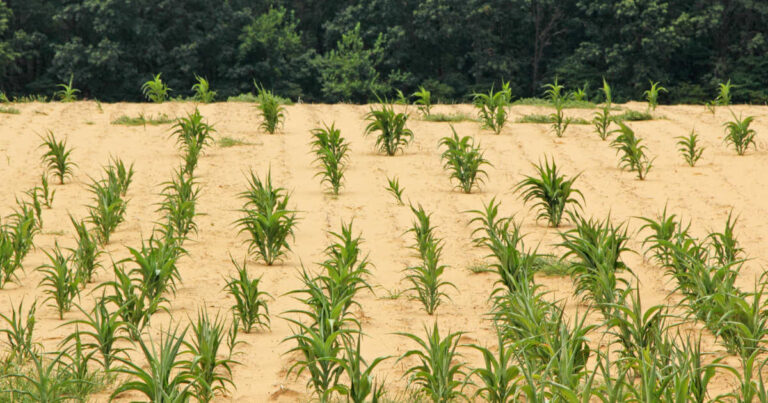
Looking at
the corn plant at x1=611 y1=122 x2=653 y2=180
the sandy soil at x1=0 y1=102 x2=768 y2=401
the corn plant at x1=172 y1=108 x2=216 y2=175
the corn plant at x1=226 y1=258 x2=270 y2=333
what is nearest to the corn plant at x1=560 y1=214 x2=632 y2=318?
the sandy soil at x1=0 y1=102 x2=768 y2=401

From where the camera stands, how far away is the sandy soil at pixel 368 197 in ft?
14.0

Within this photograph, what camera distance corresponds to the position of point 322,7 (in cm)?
2911

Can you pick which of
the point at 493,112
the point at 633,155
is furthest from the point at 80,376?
the point at 493,112

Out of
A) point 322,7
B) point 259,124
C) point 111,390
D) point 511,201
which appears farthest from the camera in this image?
point 322,7

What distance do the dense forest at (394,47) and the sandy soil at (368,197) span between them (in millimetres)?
12852

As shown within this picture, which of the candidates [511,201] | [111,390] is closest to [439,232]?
[511,201]

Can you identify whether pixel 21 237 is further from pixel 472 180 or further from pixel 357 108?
pixel 357 108

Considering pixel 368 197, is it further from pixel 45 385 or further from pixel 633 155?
pixel 45 385

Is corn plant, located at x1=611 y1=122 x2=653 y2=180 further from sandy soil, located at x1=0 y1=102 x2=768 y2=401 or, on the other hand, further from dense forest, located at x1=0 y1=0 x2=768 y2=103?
dense forest, located at x1=0 y1=0 x2=768 y2=103

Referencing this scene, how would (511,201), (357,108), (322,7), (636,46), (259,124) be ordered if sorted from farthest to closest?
1. (322,7)
2. (636,46)
3. (357,108)
4. (259,124)
5. (511,201)

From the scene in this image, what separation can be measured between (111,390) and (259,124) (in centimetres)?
669

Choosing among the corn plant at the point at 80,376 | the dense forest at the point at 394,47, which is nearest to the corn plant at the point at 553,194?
the corn plant at the point at 80,376

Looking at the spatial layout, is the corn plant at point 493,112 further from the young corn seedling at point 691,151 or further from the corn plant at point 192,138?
the corn plant at point 192,138

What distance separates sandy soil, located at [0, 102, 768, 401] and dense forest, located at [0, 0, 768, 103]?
42.2 ft
